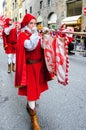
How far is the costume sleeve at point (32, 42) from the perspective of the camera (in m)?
3.91

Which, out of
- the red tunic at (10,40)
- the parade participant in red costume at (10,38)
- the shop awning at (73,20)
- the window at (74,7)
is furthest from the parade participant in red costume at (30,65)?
the window at (74,7)

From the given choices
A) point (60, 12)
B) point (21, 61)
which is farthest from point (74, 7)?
point (21, 61)

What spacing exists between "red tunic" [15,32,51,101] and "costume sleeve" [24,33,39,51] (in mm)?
83

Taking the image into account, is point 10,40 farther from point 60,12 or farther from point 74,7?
point 60,12

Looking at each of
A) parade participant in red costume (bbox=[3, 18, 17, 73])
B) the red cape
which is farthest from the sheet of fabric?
parade participant in red costume (bbox=[3, 18, 17, 73])

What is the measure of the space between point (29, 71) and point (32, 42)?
0.46 meters

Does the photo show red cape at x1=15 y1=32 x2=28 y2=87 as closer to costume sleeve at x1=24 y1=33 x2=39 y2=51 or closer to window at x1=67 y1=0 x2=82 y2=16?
costume sleeve at x1=24 y1=33 x2=39 y2=51

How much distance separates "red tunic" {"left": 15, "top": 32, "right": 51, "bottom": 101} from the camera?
404 cm

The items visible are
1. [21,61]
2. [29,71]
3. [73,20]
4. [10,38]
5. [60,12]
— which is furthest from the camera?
[60,12]

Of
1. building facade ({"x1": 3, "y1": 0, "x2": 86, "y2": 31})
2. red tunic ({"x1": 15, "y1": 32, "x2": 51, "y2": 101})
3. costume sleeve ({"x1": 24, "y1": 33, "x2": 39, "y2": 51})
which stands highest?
building facade ({"x1": 3, "y1": 0, "x2": 86, "y2": 31})

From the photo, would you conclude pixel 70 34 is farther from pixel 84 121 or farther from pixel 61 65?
pixel 84 121

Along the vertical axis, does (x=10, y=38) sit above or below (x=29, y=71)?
above

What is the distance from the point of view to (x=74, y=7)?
23844mm

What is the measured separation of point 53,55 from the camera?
12.9ft
